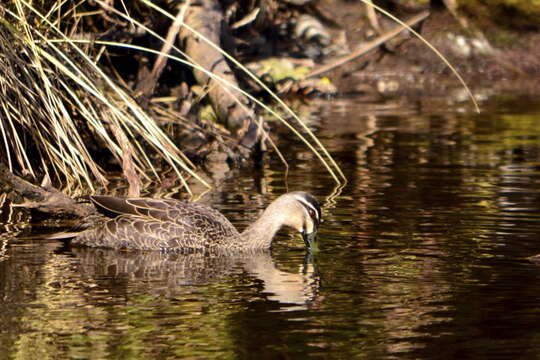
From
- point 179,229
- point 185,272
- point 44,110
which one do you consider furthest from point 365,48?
point 185,272

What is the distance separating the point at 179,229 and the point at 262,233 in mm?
642

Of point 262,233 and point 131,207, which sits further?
point 131,207

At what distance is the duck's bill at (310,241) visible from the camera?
9.02 metres

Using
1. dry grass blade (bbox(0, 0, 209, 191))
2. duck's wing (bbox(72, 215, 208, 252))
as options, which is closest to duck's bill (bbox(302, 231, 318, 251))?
duck's wing (bbox(72, 215, 208, 252))

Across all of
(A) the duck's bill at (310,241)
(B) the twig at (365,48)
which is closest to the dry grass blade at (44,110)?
(A) the duck's bill at (310,241)

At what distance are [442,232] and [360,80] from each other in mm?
14213

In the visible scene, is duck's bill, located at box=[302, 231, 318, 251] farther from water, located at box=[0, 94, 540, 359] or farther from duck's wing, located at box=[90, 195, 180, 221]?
duck's wing, located at box=[90, 195, 180, 221]

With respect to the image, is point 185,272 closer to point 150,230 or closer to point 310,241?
point 150,230

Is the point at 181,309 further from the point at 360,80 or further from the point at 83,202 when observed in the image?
the point at 360,80

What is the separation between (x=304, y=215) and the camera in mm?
9180

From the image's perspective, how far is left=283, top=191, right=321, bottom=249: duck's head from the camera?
9094 mm

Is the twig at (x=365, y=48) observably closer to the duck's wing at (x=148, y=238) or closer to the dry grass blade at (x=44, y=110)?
the dry grass blade at (x=44, y=110)

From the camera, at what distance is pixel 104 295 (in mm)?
7539

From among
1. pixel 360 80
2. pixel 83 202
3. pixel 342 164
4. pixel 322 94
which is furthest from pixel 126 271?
pixel 360 80
